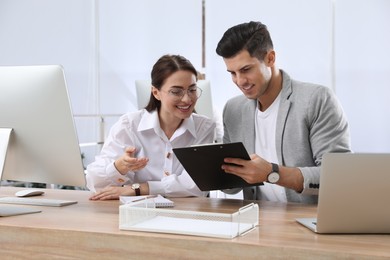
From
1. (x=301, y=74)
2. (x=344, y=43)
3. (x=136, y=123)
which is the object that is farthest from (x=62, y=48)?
(x=136, y=123)

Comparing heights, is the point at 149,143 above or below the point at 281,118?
below

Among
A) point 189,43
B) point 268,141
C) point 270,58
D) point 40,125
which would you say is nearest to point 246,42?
point 270,58

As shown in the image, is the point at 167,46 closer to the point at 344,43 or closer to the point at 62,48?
the point at 62,48

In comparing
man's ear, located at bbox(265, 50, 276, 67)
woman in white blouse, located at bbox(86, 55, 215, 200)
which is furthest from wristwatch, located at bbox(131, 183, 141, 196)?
man's ear, located at bbox(265, 50, 276, 67)

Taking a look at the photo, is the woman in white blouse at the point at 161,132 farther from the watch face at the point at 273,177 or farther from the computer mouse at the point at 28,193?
the watch face at the point at 273,177

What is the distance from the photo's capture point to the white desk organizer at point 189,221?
141 centimetres

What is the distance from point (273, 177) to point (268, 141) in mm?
423

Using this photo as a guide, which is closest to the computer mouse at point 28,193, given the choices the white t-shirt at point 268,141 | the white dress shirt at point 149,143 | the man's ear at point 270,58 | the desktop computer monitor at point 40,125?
the white dress shirt at point 149,143

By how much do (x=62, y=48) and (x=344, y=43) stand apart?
2.71 m

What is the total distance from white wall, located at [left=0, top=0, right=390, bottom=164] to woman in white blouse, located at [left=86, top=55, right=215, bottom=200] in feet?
9.48

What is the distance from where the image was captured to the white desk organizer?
4.62 ft

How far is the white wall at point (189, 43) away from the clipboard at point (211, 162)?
3308 millimetres

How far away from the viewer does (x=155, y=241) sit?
1.40m

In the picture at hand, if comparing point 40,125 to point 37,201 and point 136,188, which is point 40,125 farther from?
point 136,188
